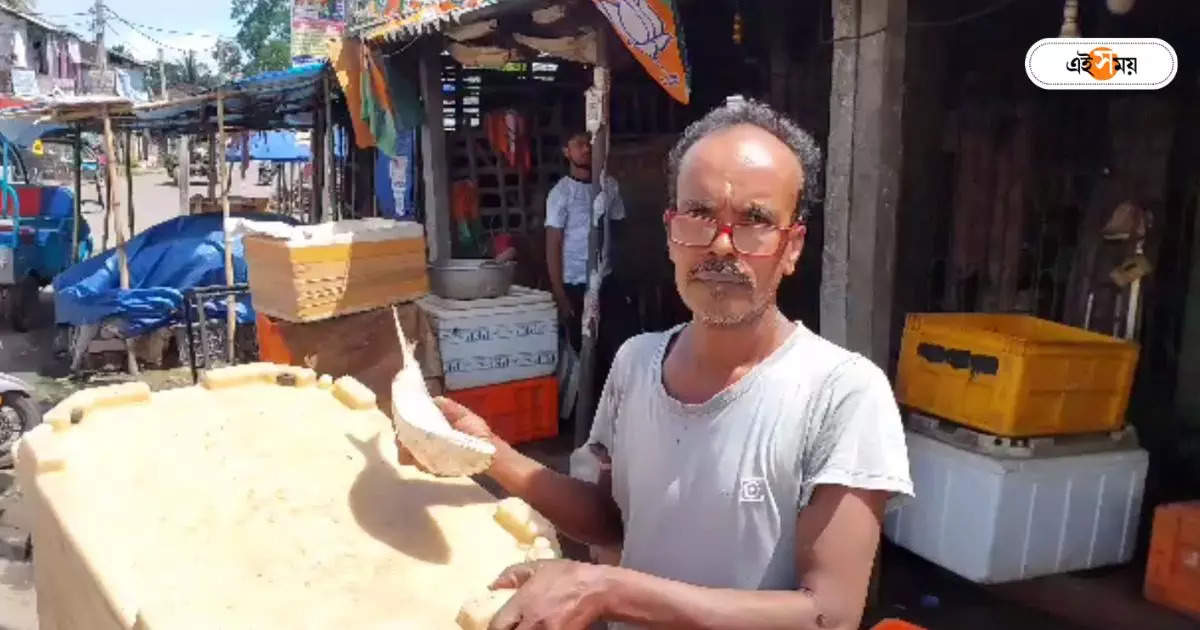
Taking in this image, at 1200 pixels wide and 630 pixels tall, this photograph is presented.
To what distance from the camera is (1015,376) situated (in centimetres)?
389

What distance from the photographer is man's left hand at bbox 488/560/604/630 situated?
1114 mm

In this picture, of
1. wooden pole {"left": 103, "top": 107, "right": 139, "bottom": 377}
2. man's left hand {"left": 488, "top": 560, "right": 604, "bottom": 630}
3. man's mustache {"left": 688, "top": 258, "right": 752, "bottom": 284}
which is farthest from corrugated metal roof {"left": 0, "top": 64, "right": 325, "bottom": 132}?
man's left hand {"left": 488, "top": 560, "right": 604, "bottom": 630}

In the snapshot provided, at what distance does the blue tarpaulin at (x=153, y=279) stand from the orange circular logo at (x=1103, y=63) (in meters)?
7.48

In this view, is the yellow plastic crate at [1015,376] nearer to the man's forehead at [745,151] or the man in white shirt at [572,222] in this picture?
the man in white shirt at [572,222]

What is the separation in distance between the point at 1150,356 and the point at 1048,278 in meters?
0.76

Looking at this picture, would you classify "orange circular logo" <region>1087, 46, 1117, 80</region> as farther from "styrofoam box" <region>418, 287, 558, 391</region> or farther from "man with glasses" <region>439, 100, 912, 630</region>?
"styrofoam box" <region>418, 287, 558, 391</region>

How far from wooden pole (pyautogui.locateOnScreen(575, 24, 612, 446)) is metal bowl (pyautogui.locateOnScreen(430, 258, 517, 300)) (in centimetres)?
65

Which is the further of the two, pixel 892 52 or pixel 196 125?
pixel 196 125

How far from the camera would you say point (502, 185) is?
338 inches

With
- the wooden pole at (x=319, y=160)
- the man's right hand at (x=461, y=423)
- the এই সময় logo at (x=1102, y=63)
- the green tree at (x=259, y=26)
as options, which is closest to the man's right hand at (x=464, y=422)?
the man's right hand at (x=461, y=423)

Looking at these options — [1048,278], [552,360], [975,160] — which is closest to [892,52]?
[975,160]

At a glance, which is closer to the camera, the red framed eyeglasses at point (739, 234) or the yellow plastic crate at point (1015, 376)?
the red framed eyeglasses at point (739, 234)

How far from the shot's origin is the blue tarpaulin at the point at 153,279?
8.85 meters

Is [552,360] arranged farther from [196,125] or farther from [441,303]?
[196,125]
